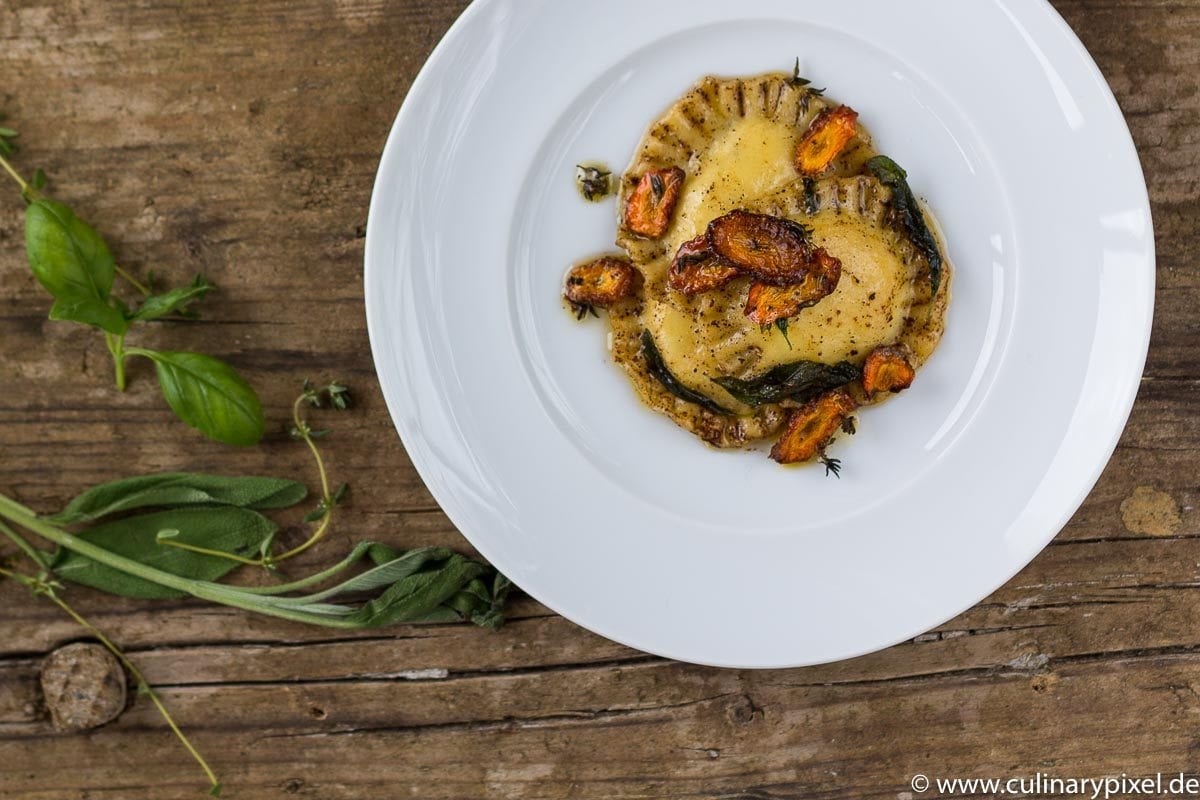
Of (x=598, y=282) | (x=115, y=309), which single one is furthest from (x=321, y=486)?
(x=598, y=282)

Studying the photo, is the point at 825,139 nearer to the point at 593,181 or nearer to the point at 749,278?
the point at 749,278

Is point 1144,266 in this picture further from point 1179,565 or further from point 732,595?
point 732,595

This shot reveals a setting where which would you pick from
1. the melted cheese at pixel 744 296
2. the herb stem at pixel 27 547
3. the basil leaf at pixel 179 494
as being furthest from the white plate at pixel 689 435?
the herb stem at pixel 27 547

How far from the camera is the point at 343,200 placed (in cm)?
355

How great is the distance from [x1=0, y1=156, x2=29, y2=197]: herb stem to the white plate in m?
1.50

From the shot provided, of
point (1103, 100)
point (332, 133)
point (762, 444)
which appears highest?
point (1103, 100)

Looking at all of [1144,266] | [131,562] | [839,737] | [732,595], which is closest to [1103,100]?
[1144,266]

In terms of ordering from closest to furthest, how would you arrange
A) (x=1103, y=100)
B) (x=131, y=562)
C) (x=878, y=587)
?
(x=1103, y=100), (x=878, y=587), (x=131, y=562)

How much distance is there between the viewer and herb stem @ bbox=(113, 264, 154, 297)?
356 cm

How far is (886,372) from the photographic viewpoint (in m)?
3.21

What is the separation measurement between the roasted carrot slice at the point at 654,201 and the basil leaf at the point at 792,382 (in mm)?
641

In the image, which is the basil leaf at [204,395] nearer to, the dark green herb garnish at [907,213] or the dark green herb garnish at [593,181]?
the dark green herb garnish at [593,181]

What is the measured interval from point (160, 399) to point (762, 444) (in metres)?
2.55

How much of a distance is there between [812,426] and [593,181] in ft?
4.10
